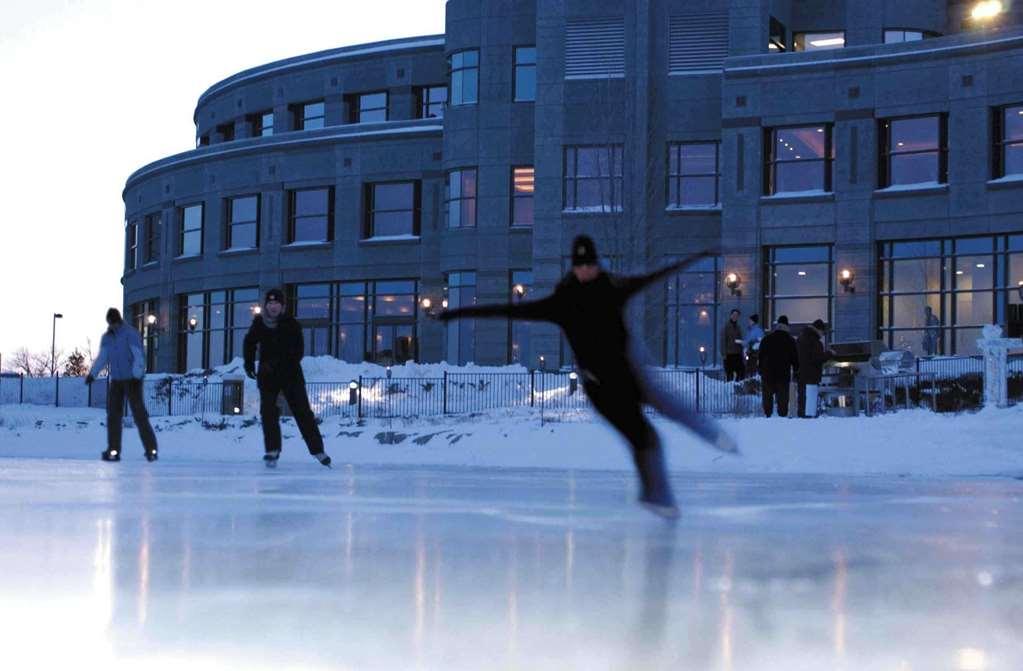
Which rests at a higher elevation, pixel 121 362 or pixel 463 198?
pixel 463 198

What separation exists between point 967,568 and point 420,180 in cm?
4469

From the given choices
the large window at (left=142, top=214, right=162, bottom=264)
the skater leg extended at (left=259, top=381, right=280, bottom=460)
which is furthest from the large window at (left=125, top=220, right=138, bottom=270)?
the skater leg extended at (left=259, top=381, right=280, bottom=460)

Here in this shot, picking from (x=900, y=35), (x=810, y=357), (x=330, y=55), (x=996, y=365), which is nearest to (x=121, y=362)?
(x=810, y=357)

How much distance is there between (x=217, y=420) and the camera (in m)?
29.4

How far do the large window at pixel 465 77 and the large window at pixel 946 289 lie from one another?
14.8m

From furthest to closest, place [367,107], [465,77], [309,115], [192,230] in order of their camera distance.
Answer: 1. [309,115]
2. [367,107]
3. [192,230]
4. [465,77]

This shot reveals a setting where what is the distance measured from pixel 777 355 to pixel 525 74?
996 inches

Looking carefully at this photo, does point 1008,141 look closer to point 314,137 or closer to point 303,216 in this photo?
point 314,137

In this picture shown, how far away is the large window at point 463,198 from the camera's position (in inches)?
1828

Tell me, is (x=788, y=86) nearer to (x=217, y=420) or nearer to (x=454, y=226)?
(x=454, y=226)

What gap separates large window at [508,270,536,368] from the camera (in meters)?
44.2

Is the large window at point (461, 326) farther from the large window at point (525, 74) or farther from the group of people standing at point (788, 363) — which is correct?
the group of people standing at point (788, 363)

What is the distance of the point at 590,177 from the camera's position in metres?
42.4

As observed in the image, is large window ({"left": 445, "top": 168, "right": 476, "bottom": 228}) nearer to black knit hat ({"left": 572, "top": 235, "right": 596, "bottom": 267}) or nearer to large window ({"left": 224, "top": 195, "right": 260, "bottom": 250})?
large window ({"left": 224, "top": 195, "right": 260, "bottom": 250})
